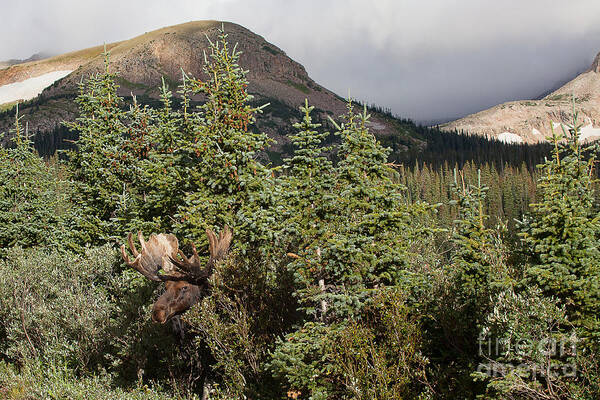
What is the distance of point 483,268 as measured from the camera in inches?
443

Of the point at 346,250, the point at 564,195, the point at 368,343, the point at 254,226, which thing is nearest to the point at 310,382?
the point at 368,343

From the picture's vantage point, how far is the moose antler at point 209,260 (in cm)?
1129

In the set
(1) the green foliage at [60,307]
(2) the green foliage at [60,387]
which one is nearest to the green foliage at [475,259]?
(2) the green foliage at [60,387]

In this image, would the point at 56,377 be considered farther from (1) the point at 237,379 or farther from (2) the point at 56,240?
(2) the point at 56,240

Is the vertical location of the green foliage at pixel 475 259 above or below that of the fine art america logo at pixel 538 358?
above

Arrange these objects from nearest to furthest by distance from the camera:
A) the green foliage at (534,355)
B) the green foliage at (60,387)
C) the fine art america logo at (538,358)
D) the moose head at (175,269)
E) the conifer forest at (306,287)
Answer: the green foliage at (534,355)
the fine art america logo at (538,358)
the conifer forest at (306,287)
the moose head at (175,269)
the green foliage at (60,387)

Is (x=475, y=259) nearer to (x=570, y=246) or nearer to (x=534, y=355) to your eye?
(x=570, y=246)

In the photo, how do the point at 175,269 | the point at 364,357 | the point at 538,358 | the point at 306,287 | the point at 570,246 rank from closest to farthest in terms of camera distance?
the point at 538,358 < the point at 364,357 < the point at 570,246 < the point at 306,287 < the point at 175,269

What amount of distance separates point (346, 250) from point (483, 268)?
4029 millimetres

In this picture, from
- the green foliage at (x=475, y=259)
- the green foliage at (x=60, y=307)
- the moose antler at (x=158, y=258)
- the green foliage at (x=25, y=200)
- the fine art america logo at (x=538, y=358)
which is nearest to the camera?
the fine art america logo at (x=538, y=358)

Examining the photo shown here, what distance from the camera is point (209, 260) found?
1176 centimetres

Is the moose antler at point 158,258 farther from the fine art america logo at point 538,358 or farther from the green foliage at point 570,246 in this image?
the green foliage at point 570,246

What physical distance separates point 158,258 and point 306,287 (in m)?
4.44

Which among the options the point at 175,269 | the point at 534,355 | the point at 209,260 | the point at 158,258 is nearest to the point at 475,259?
the point at 534,355
